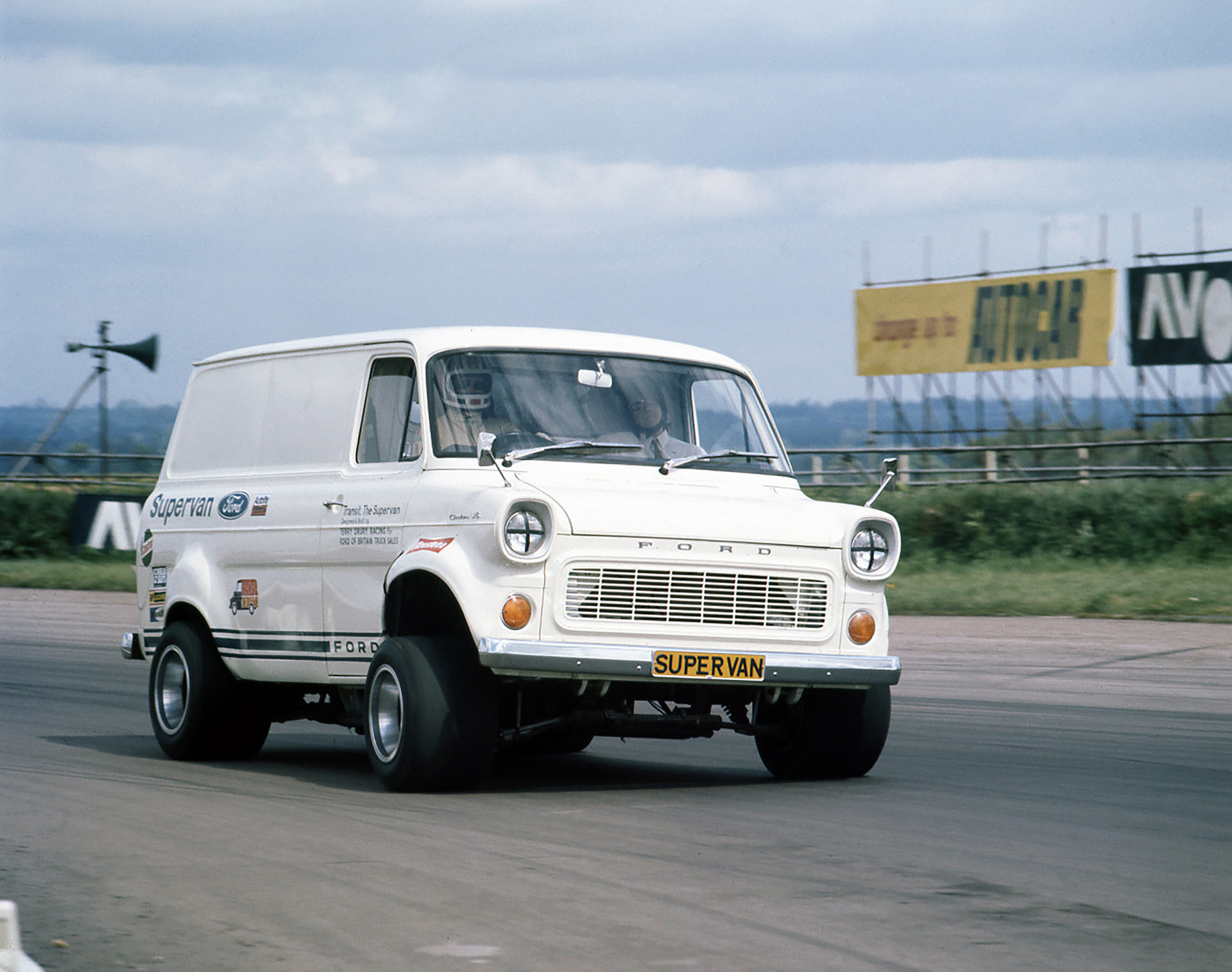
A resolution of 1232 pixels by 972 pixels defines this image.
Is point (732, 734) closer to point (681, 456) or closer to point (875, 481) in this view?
point (681, 456)

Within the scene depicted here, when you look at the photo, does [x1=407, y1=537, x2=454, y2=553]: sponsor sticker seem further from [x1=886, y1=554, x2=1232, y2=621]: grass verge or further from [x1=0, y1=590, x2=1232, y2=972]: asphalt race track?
[x1=886, y1=554, x2=1232, y2=621]: grass verge

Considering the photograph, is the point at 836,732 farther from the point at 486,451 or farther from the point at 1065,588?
the point at 1065,588

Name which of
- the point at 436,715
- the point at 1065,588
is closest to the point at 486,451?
the point at 436,715

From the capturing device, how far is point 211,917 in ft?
17.9

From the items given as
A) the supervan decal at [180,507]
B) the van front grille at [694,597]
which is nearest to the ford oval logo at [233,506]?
the supervan decal at [180,507]

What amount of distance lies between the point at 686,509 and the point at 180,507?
3.36 metres

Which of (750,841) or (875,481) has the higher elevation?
(875,481)

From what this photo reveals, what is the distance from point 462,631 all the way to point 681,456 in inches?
58.0

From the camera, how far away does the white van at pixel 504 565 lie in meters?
8.02

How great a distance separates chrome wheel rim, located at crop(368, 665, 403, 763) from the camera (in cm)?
821

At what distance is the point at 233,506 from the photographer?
9750mm

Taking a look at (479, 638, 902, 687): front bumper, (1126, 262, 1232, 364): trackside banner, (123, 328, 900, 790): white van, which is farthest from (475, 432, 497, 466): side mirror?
(1126, 262, 1232, 364): trackside banner

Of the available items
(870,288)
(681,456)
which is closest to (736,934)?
(681,456)

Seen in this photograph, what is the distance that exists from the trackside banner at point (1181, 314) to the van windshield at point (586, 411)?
71.9ft
